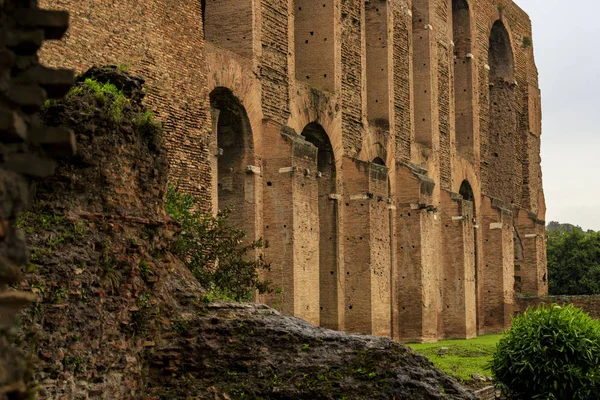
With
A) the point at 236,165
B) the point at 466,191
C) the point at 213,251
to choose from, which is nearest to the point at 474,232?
the point at 466,191

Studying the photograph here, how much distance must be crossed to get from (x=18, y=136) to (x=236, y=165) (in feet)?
53.0

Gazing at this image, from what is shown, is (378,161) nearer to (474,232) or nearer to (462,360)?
(474,232)

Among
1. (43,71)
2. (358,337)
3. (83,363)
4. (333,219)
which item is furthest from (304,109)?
(43,71)

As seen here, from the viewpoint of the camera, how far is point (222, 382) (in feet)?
27.5

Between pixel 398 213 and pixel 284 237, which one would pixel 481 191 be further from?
pixel 284 237

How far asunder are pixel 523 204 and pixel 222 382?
3350 centimetres

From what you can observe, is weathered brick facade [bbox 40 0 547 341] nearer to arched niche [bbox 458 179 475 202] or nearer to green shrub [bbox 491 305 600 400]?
arched niche [bbox 458 179 475 202]

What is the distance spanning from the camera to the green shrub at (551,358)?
1317 cm

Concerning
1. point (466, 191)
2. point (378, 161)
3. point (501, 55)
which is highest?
point (501, 55)

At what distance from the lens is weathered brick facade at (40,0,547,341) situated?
15.2 m

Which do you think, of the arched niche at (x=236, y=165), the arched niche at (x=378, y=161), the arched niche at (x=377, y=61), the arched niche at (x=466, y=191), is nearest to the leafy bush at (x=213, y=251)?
the arched niche at (x=236, y=165)

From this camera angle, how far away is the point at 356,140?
85.7 ft

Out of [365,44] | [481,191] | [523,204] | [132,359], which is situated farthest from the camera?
[523,204]

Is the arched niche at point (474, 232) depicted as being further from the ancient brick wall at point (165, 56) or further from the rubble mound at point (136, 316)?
the rubble mound at point (136, 316)
